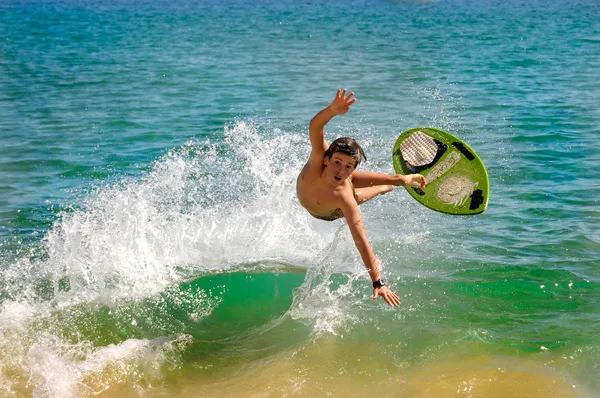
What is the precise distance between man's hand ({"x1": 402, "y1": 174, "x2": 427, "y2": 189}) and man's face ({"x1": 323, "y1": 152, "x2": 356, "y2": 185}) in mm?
1142

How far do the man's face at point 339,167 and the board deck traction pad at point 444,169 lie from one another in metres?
1.88

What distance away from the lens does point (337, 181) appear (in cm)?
652

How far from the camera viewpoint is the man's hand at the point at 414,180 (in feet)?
24.5

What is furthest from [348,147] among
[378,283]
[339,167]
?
[378,283]

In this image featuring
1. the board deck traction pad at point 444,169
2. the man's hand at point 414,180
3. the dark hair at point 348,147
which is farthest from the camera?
the board deck traction pad at point 444,169

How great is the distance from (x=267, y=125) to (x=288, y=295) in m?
7.46

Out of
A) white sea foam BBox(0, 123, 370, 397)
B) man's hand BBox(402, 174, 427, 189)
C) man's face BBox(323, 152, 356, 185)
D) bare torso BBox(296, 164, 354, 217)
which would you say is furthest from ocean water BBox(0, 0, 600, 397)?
man's face BBox(323, 152, 356, 185)

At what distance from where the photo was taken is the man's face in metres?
6.39

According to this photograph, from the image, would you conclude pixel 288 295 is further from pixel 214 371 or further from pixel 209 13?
pixel 209 13

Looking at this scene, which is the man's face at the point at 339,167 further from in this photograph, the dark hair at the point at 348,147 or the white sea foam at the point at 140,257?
the white sea foam at the point at 140,257

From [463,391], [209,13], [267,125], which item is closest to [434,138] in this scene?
[463,391]

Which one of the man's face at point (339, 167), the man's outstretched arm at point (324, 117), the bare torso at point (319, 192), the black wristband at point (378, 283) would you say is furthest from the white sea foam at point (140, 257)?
the man's outstretched arm at point (324, 117)

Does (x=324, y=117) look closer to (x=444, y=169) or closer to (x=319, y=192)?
(x=319, y=192)

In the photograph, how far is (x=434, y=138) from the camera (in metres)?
→ 8.16
